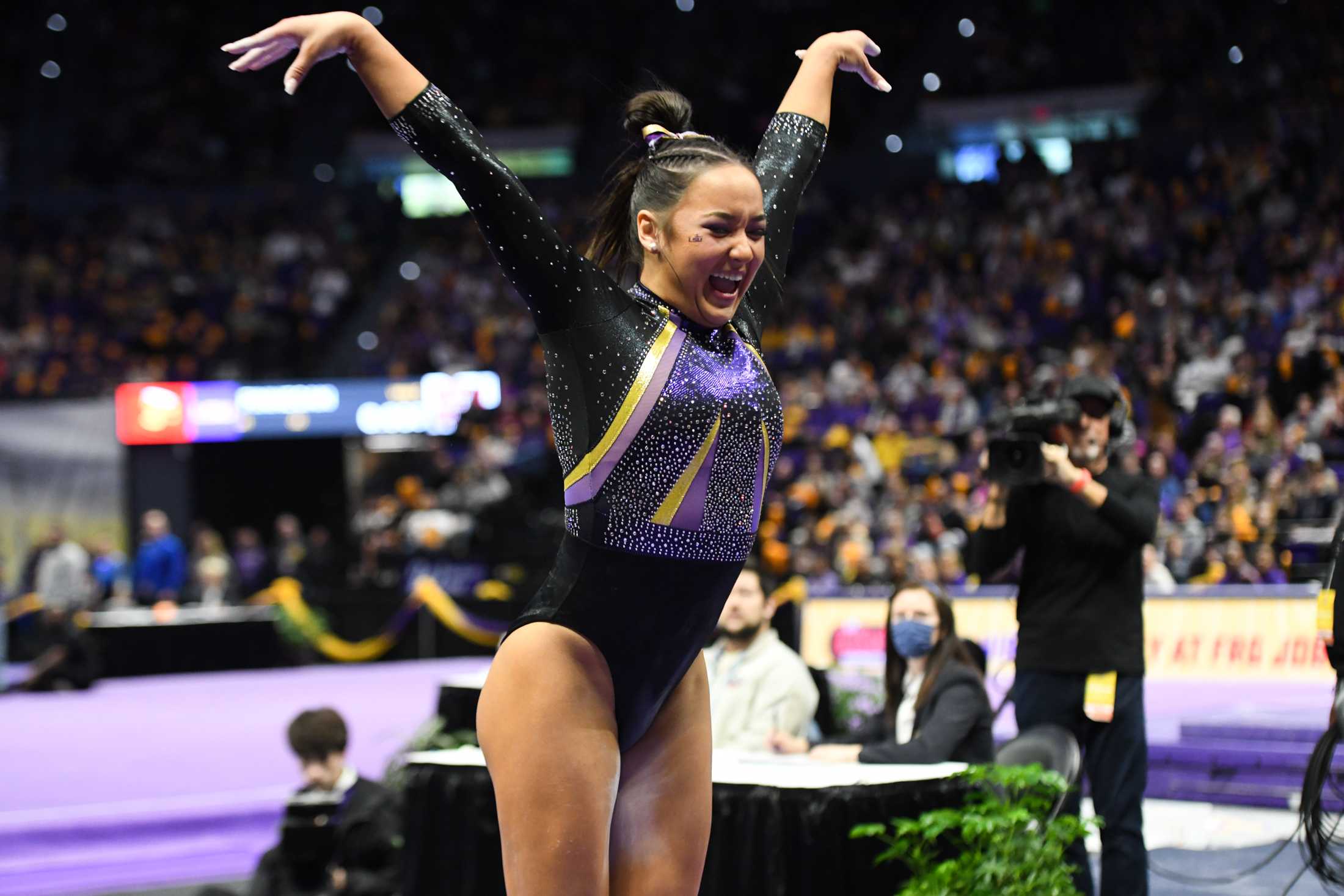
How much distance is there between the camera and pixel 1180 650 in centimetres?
905

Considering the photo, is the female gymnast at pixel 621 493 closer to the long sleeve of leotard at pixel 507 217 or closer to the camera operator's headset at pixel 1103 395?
the long sleeve of leotard at pixel 507 217

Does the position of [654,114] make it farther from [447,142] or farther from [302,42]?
[302,42]

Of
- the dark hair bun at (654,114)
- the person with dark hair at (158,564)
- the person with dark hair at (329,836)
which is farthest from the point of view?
the person with dark hair at (158,564)

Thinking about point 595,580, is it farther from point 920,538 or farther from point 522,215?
point 920,538

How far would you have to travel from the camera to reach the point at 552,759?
181cm

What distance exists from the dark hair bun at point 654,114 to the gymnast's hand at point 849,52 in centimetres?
35

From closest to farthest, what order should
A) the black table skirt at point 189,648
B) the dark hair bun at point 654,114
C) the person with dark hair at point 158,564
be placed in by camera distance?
the dark hair bun at point 654,114, the black table skirt at point 189,648, the person with dark hair at point 158,564

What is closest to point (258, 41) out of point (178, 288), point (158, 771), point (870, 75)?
point (870, 75)

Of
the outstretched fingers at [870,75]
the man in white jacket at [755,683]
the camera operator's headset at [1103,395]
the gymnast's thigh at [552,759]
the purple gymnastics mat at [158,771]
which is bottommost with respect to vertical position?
the purple gymnastics mat at [158,771]

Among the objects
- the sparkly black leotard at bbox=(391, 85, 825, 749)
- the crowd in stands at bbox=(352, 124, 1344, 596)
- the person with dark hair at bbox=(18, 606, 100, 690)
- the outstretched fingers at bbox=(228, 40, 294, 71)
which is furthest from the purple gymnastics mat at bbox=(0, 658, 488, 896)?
the outstretched fingers at bbox=(228, 40, 294, 71)

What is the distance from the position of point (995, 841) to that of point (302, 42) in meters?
2.45

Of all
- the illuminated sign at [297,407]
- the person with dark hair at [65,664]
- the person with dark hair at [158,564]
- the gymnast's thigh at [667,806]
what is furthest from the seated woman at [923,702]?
the illuminated sign at [297,407]

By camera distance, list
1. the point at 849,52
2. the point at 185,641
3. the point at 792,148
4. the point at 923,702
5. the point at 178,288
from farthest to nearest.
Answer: the point at 178,288
the point at 185,641
the point at 923,702
the point at 849,52
the point at 792,148

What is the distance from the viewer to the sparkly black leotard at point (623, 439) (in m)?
1.88
